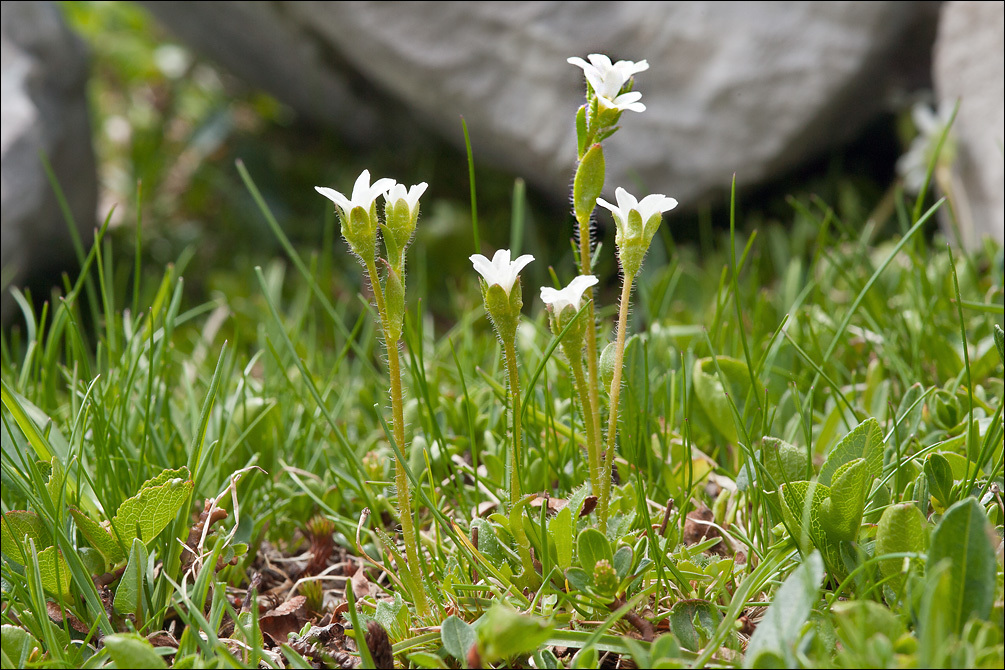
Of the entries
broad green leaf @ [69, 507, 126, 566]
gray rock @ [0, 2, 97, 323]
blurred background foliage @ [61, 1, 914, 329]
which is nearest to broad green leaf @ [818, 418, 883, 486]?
broad green leaf @ [69, 507, 126, 566]

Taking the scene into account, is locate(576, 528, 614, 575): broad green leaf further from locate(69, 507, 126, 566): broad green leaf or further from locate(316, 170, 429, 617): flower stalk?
locate(69, 507, 126, 566): broad green leaf

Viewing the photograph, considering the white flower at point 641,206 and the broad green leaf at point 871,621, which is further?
the white flower at point 641,206

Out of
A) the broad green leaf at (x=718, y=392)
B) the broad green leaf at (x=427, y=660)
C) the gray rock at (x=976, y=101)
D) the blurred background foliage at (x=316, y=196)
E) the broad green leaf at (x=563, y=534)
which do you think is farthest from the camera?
the blurred background foliage at (x=316, y=196)

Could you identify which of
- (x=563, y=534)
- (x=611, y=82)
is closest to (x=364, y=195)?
(x=611, y=82)

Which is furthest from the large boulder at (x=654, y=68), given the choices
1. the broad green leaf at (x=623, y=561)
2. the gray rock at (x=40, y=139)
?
the broad green leaf at (x=623, y=561)

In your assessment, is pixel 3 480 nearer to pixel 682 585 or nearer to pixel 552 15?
pixel 682 585

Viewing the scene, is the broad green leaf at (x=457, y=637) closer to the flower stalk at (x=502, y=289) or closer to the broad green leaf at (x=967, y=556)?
the flower stalk at (x=502, y=289)
